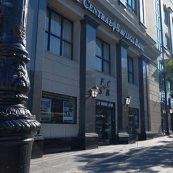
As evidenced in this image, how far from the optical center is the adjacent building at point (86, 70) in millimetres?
13625

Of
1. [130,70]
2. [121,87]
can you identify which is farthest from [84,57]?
[130,70]

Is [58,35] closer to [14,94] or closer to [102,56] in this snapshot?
[102,56]

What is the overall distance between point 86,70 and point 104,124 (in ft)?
15.3

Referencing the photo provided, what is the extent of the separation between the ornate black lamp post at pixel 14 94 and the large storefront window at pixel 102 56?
1679cm

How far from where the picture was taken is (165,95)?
102 feet

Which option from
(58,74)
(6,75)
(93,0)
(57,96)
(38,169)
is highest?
(93,0)

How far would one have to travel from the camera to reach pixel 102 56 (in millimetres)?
20188

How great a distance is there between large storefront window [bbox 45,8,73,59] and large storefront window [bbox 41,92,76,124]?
2.47 metres

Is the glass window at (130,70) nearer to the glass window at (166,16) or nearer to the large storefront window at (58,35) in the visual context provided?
the large storefront window at (58,35)

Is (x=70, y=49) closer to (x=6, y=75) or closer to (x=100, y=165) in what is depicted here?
(x=100, y=165)

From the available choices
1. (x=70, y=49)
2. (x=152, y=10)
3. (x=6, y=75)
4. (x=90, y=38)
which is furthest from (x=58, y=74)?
(x=152, y=10)

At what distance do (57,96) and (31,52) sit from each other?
135 inches

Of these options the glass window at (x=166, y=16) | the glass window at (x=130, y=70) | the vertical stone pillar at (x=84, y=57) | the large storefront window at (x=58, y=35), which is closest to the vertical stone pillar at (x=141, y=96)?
the glass window at (x=130, y=70)

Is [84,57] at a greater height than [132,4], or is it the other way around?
[132,4]
